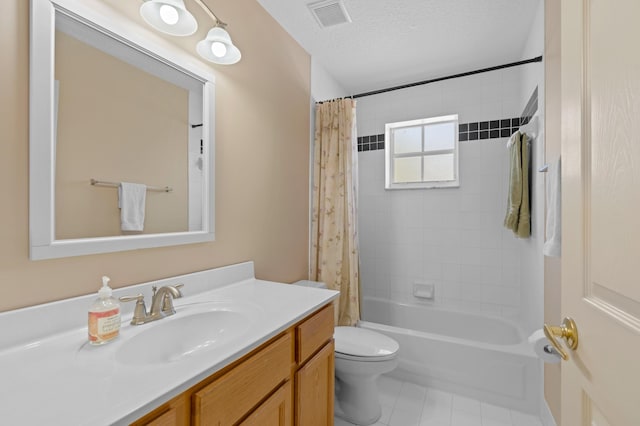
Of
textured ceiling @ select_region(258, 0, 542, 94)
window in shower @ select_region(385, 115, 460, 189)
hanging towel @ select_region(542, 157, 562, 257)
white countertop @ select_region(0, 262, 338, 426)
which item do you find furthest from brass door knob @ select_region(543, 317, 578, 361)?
window in shower @ select_region(385, 115, 460, 189)

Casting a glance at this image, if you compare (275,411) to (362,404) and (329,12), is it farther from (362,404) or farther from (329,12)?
(329,12)

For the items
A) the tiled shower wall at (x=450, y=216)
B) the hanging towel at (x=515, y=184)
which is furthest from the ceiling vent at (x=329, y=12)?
the hanging towel at (x=515, y=184)

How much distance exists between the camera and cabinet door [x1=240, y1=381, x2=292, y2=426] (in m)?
0.84

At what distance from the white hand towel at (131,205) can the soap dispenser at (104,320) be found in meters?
0.31

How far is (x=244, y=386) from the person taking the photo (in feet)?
2.66

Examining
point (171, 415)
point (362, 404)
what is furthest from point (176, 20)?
point (362, 404)

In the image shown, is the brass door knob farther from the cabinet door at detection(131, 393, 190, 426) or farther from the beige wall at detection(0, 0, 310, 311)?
the beige wall at detection(0, 0, 310, 311)

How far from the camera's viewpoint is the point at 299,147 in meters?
2.09

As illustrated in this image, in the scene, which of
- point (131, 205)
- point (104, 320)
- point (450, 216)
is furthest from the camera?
point (450, 216)

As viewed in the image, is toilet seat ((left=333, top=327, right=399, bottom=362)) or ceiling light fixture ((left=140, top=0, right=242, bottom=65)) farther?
toilet seat ((left=333, top=327, right=399, bottom=362))

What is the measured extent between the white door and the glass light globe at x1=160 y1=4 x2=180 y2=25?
1280mm

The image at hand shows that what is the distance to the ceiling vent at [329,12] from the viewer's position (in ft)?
5.53

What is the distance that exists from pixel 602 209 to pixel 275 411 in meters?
1.06

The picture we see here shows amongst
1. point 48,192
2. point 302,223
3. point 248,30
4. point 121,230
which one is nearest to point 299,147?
point 302,223
